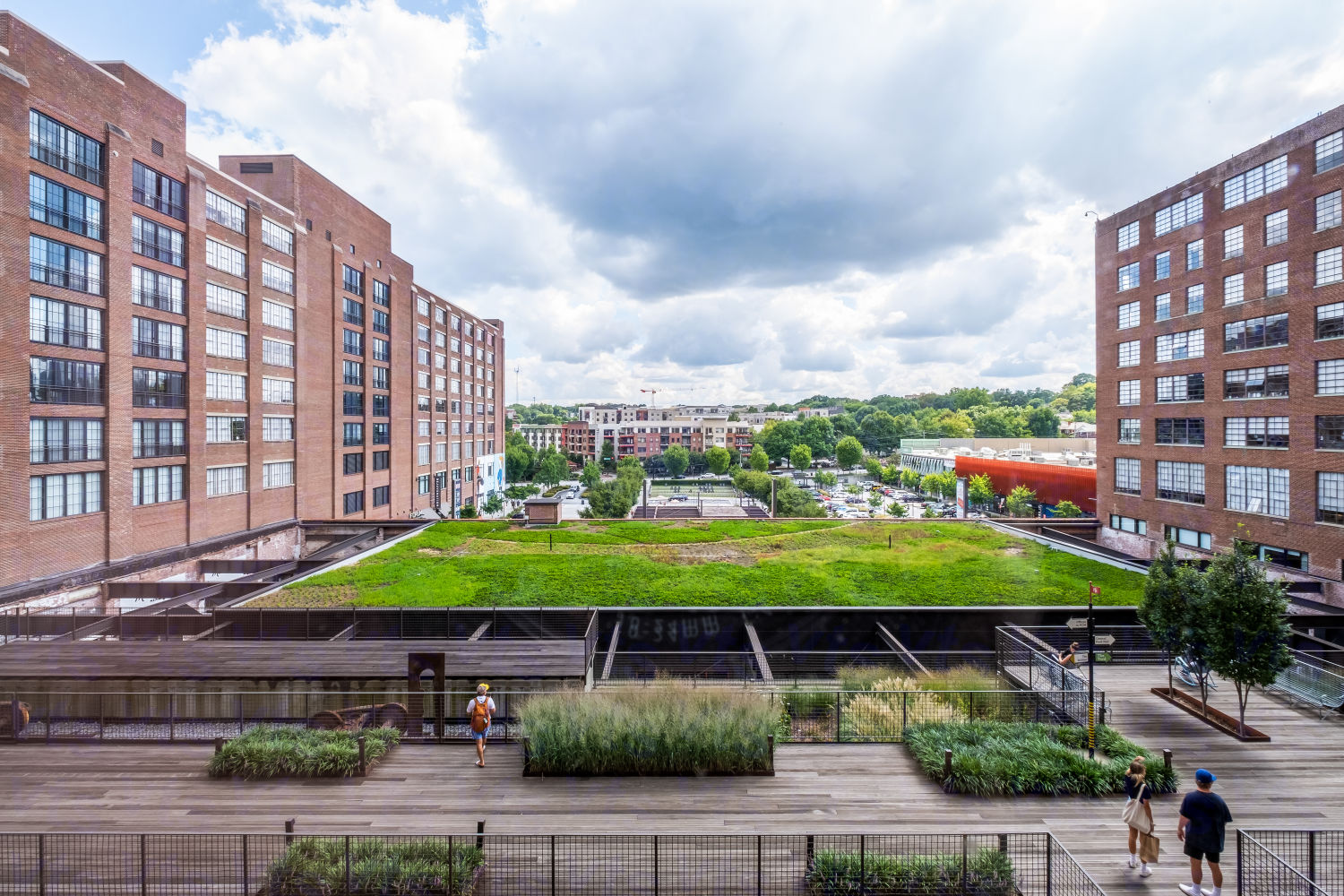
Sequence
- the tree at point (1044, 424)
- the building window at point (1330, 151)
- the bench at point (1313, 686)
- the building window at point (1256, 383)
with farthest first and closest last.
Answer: the tree at point (1044, 424) < the building window at point (1256, 383) < the building window at point (1330, 151) < the bench at point (1313, 686)

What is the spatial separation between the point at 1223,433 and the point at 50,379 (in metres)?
56.9

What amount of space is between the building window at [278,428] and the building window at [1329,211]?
57376 mm

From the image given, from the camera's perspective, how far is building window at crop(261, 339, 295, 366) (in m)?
38.5

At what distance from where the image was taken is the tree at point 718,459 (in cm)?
12631

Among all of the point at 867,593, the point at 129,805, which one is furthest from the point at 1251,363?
the point at 129,805

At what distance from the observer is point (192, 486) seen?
3225 centimetres

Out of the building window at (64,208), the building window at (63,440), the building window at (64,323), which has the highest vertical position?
the building window at (64,208)

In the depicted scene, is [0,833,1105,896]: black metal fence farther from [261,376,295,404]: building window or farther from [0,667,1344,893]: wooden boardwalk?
[261,376,295,404]: building window

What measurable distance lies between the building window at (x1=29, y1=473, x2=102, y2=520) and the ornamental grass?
25982mm

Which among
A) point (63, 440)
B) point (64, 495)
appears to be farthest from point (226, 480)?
point (63, 440)

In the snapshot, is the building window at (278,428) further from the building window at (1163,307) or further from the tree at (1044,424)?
the tree at (1044,424)

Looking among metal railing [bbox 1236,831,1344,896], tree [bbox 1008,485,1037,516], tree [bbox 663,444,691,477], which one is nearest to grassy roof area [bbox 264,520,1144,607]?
metal railing [bbox 1236,831,1344,896]

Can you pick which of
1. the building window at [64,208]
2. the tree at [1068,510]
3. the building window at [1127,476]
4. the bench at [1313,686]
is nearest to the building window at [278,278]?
the building window at [64,208]

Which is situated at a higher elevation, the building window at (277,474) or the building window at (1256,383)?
the building window at (1256,383)
